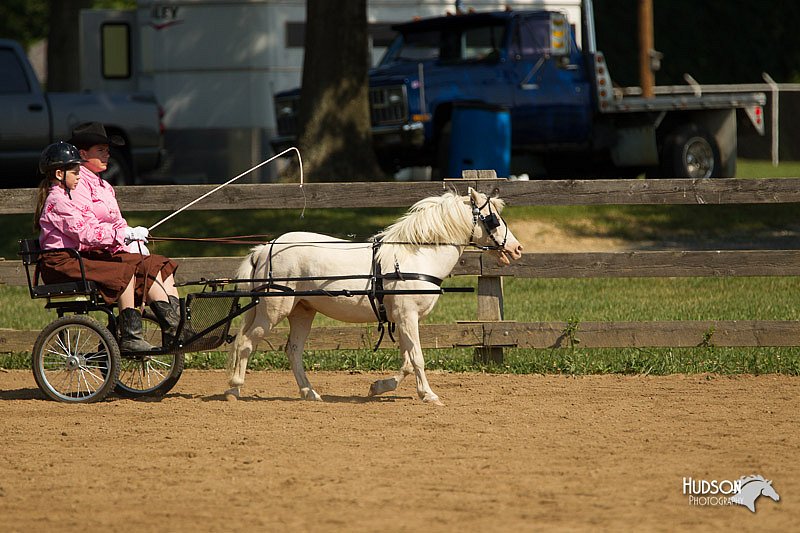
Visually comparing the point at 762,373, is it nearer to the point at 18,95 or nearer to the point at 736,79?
the point at 18,95

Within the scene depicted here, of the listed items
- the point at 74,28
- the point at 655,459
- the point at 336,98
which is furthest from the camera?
the point at 74,28

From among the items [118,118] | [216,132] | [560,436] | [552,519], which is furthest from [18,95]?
[552,519]

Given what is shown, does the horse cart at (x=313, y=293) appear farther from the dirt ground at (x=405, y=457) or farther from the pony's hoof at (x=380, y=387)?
the dirt ground at (x=405, y=457)

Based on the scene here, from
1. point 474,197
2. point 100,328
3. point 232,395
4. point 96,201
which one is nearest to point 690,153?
point 474,197

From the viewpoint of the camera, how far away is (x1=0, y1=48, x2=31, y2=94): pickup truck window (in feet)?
59.8

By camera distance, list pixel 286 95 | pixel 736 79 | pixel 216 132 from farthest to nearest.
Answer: pixel 736 79 < pixel 216 132 < pixel 286 95

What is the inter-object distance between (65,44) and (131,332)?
66.2ft

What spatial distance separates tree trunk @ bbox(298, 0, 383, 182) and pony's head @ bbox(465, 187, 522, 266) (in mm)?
8791

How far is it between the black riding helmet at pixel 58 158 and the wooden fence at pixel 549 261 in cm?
148

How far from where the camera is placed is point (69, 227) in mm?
8164

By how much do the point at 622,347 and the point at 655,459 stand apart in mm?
3306

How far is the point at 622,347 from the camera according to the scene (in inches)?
384

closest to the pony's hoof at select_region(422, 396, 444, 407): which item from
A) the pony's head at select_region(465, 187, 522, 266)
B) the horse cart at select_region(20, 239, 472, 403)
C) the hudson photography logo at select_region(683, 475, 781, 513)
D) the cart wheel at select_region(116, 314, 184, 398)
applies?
the horse cart at select_region(20, 239, 472, 403)

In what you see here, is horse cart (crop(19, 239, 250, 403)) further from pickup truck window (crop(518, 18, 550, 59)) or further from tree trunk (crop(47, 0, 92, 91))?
tree trunk (crop(47, 0, 92, 91))
